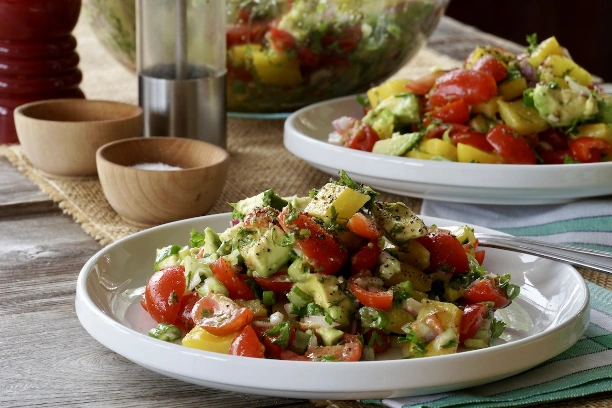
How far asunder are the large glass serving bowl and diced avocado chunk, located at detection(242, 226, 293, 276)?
46.2 inches

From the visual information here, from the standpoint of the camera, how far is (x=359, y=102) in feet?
7.84

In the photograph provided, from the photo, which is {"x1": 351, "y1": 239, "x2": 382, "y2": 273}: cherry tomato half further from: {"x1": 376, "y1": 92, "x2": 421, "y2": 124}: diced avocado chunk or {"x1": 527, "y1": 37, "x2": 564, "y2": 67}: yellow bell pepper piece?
{"x1": 527, "y1": 37, "x2": 564, "y2": 67}: yellow bell pepper piece

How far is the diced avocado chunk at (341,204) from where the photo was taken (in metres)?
1.29

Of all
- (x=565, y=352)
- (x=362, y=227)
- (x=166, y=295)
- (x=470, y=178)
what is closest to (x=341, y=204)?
(x=362, y=227)

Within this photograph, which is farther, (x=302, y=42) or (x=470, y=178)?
(x=302, y=42)

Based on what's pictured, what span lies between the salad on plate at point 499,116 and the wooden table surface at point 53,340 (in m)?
0.68

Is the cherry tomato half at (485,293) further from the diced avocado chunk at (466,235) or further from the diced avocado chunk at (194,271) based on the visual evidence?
the diced avocado chunk at (194,271)

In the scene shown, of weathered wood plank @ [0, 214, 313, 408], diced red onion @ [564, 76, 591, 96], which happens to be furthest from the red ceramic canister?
diced red onion @ [564, 76, 591, 96]

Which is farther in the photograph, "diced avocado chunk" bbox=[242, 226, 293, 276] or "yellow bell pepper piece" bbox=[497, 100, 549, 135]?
"yellow bell pepper piece" bbox=[497, 100, 549, 135]

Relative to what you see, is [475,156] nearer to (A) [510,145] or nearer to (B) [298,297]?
(A) [510,145]

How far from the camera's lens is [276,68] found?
243cm

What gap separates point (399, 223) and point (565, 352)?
28cm

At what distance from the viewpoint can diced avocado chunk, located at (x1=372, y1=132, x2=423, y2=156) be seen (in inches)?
79.9

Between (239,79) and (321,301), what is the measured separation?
Result: 1.34 metres
